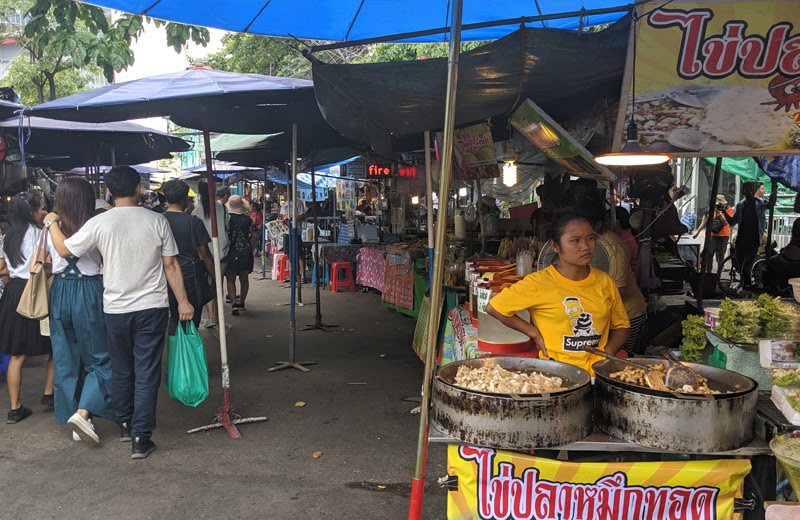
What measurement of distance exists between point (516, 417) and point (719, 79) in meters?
2.87

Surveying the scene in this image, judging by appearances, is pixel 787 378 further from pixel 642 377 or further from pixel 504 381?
pixel 504 381

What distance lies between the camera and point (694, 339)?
12.9 feet

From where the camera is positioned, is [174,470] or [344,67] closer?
[344,67]

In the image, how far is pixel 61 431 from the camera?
4.91 metres

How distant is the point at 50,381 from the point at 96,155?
17.5ft

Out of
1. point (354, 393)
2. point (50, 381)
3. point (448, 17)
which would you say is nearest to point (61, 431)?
point (50, 381)

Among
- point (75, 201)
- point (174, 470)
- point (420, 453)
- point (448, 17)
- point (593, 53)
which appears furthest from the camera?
point (448, 17)

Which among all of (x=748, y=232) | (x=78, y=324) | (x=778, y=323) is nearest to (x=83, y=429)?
(x=78, y=324)

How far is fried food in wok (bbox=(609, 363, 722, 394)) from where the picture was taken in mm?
2555

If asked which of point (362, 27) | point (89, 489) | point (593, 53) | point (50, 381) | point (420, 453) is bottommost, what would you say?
point (89, 489)

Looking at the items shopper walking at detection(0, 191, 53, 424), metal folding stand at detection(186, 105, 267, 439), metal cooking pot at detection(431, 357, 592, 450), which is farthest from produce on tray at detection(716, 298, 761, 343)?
shopper walking at detection(0, 191, 53, 424)

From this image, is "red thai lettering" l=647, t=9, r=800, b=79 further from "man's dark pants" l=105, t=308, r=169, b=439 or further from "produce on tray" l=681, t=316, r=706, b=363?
"man's dark pants" l=105, t=308, r=169, b=439

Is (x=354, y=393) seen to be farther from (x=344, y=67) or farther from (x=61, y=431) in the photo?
(x=344, y=67)

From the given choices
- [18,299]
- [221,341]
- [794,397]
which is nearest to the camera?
[794,397]
